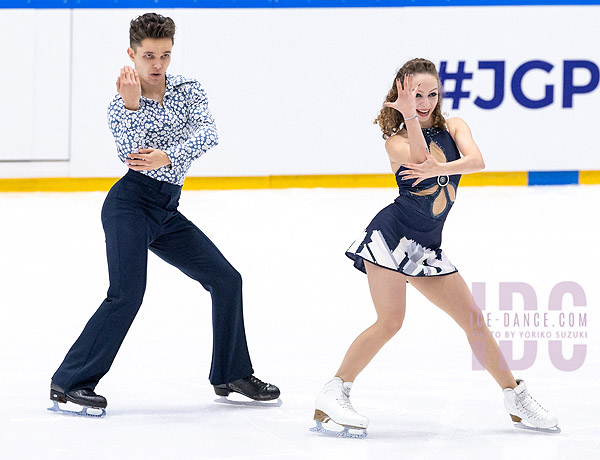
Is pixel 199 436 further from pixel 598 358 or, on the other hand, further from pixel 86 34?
pixel 86 34

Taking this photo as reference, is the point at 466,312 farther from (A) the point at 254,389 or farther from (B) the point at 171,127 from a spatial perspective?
(B) the point at 171,127

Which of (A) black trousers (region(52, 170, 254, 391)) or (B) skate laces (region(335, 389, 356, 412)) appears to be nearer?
(B) skate laces (region(335, 389, 356, 412))

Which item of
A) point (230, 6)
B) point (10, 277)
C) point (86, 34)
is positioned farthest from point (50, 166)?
point (10, 277)

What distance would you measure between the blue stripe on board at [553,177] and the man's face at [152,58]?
581cm

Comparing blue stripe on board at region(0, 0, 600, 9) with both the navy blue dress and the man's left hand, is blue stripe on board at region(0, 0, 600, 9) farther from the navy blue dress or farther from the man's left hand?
the navy blue dress

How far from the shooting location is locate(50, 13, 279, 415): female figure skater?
10.6 ft

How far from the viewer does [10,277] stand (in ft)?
18.0

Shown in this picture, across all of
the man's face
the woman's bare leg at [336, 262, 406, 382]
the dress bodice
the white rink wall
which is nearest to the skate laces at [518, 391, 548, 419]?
the woman's bare leg at [336, 262, 406, 382]

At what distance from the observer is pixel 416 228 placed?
307 centimetres

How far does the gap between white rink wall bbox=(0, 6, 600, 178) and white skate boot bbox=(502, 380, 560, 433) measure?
5.43 metres

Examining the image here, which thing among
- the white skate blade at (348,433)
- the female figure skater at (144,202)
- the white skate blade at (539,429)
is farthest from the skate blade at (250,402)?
the white skate blade at (539,429)

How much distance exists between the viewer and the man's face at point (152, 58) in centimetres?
323

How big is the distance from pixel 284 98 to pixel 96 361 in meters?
5.43

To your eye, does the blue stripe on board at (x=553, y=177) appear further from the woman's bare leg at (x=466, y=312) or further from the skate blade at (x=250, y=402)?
the woman's bare leg at (x=466, y=312)
